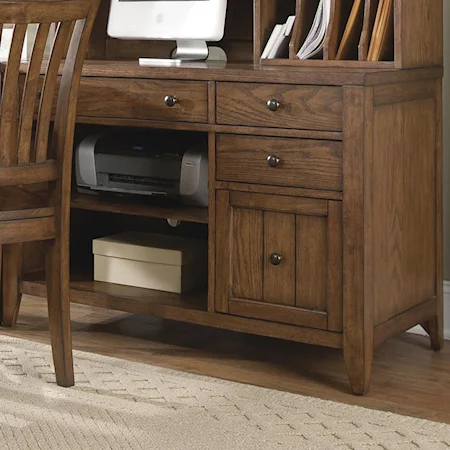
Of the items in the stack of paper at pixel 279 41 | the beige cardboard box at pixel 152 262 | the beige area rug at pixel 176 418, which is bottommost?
the beige area rug at pixel 176 418

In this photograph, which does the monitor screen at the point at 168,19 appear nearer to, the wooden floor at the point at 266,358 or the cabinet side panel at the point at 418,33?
the cabinet side panel at the point at 418,33

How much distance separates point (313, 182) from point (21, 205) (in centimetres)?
66

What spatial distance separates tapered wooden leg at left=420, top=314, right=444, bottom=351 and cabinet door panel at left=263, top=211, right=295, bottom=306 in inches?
18.3

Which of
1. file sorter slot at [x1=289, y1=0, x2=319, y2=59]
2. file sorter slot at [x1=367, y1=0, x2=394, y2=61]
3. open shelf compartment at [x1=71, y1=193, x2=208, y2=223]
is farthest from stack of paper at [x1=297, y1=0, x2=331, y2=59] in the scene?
open shelf compartment at [x1=71, y1=193, x2=208, y2=223]

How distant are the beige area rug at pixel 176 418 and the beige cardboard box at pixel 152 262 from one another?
33cm

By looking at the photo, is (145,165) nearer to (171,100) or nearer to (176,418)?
(171,100)

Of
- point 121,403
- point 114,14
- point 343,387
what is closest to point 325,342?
point 343,387

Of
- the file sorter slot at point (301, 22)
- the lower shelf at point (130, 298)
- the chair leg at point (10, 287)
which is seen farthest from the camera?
the chair leg at point (10, 287)

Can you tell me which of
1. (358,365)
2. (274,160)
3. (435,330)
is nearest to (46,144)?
(274,160)

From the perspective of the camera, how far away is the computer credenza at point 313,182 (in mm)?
2258

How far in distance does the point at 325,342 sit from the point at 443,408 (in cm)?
30

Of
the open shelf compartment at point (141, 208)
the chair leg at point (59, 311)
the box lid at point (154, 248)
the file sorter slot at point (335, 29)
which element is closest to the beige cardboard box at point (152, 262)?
the box lid at point (154, 248)

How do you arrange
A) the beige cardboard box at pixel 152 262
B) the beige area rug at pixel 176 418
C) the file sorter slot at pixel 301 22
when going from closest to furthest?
1. the beige area rug at pixel 176 418
2. the file sorter slot at pixel 301 22
3. the beige cardboard box at pixel 152 262

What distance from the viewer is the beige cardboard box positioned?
272 centimetres
